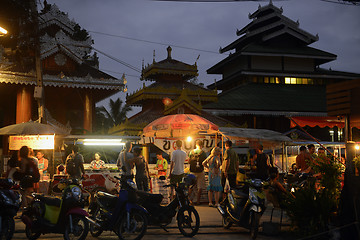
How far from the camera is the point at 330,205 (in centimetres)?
763

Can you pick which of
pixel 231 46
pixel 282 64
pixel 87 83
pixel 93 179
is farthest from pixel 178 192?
pixel 231 46

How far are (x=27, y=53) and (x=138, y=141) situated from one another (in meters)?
5.41

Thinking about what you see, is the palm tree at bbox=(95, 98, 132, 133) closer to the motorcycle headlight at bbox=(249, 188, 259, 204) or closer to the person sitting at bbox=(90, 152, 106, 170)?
the person sitting at bbox=(90, 152, 106, 170)

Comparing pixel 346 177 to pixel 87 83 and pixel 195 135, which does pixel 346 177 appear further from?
pixel 87 83

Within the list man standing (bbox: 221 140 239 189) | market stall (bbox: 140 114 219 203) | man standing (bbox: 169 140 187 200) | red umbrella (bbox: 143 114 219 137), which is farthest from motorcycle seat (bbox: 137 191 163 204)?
red umbrella (bbox: 143 114 219 137)

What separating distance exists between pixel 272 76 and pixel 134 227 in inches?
1082

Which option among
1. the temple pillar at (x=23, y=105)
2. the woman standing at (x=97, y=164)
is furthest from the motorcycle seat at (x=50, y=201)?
the temple pillar at (x=23, y=105)

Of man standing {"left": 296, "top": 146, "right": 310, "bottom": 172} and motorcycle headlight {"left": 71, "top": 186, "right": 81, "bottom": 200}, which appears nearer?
motorcycle headlight {"left": 71, "top": 186, "right": 81, "bottom": 200}

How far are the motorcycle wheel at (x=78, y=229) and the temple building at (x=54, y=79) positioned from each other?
333 inches

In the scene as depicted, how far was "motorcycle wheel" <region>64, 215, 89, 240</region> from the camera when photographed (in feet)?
23.4

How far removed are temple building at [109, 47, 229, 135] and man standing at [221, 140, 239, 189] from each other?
15045 millimetres

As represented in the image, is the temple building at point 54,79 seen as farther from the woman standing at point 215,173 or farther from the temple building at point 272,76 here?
the temple building at point 272,76

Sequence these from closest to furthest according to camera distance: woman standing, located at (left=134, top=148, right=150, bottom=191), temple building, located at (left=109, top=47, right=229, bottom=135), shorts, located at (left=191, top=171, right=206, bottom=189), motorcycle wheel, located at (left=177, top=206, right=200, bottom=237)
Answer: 1. motorcycle wheel, located at (left=177, top=206, right=200, bottom=237)
2. woman standing, located at (left=134, top=148, right=150, bottom=191)
3. shorts, located at (left=191, top=171, right=206, bottom=189)
4. temple building, located at (left=109, top=47, right=229, bottom=135)

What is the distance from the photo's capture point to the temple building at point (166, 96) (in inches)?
1073
